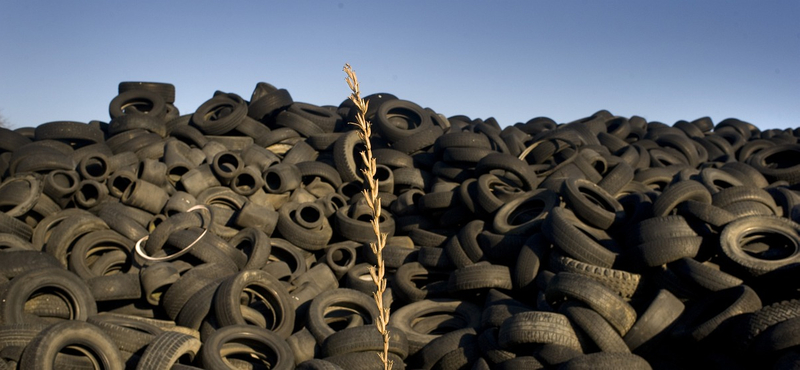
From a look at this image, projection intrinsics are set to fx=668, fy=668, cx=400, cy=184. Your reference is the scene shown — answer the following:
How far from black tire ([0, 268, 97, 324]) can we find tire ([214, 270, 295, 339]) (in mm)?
1334

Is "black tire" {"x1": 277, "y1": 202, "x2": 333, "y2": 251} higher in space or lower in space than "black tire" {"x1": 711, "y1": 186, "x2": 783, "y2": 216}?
lower

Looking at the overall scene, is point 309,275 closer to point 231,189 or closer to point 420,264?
point 420,264

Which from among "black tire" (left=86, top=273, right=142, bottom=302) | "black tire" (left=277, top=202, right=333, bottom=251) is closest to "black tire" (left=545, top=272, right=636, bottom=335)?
"black tire" (left=277, top=202, right=333, bottom=251)

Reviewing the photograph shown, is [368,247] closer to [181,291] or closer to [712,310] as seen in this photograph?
[181,291]

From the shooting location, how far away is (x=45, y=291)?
6957 millimetres

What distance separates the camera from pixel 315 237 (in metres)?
9.54

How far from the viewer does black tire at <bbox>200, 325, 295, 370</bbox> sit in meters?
6.23

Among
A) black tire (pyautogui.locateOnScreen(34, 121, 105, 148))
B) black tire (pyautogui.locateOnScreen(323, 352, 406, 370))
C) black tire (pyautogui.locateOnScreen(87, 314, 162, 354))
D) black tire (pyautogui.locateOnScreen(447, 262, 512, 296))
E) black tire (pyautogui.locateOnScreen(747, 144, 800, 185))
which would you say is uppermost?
black tire (pyautogui.locateOnScreen(34, 121, 105, 148))

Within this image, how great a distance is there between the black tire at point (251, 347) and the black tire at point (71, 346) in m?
0.79

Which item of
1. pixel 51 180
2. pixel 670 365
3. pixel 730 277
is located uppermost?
pixel 51 180

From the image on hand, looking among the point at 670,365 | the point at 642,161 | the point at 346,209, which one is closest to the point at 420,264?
the point at 346,209

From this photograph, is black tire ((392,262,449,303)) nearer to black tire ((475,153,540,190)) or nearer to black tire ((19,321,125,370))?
black tire ((475,153,540,190))

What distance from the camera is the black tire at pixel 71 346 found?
543 cm

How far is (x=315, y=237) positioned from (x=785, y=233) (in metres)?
5.86
